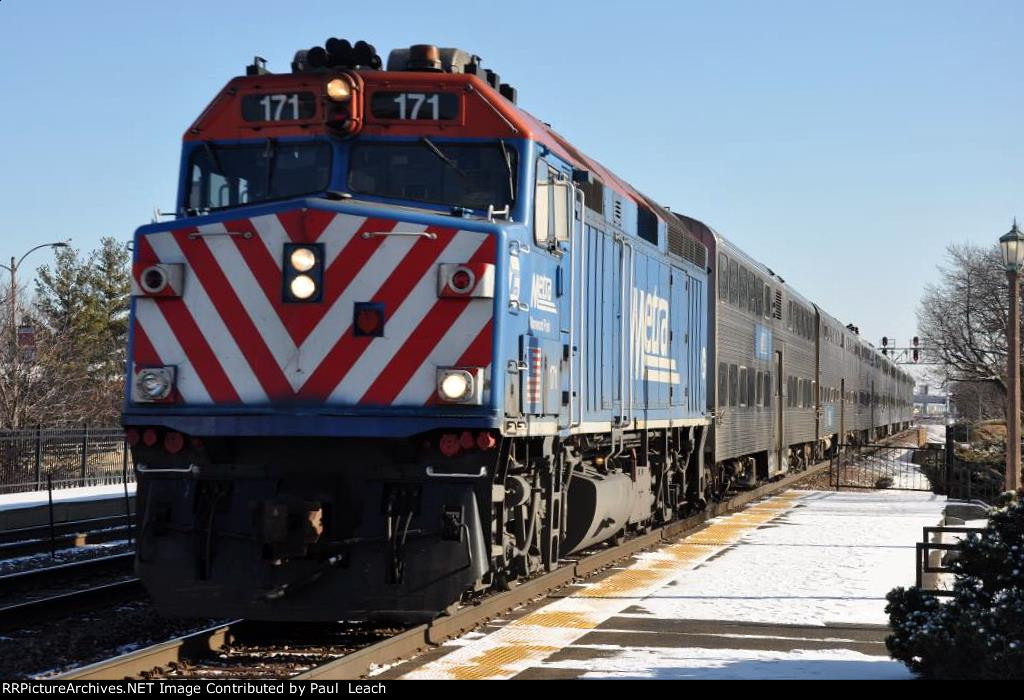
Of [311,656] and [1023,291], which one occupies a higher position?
[1023,291]

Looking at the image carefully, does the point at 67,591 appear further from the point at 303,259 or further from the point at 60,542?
the point at 303,259

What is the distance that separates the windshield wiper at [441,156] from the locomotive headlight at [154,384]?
2432 mm

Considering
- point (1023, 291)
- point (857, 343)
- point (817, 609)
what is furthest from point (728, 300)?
point (1023, 291)

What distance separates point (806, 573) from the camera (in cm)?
1323

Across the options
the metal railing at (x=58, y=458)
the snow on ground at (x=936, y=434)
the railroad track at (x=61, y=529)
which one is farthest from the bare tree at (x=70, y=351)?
the snow on ground at (x=936, y=434)

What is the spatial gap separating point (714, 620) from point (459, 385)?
3.37m

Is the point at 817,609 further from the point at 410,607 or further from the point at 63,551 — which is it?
the point at 63,551

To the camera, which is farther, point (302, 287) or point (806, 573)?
point (806, 573)

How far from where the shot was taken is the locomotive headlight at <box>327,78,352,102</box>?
9.03 metres

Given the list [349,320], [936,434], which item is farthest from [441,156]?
[936,434]

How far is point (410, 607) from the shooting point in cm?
840

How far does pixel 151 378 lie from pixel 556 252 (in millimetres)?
3383

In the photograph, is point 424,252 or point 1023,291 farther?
point 1023,291

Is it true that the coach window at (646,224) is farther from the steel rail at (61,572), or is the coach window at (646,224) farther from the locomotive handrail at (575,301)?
the steel rail at (61,572)
